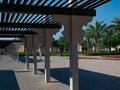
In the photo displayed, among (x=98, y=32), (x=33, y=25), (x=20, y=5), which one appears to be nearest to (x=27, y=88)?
(x=33, y=25)

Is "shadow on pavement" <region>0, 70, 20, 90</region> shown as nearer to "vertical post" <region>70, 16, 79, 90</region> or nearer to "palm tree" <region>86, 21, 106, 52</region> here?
"vertical post" <region>70, 16, 79, 90</region>

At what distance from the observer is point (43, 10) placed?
7.02 m

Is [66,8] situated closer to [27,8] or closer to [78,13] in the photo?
[78,13]

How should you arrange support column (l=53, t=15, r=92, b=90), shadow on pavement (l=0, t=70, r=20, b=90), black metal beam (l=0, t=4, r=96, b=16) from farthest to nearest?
shadow on pavement (l=0, t=70, r=20, b=90), support column (l=53, t=15, r=92, b=90), black metal beam (l=0, t=4, r=96, b=16)

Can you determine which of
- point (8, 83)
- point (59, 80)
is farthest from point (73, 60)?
point (8, 83)

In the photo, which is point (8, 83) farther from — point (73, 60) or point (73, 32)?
point (73, 32)

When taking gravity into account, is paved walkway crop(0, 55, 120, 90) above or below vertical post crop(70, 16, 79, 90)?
below

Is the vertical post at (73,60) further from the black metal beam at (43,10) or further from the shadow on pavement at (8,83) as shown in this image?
the shadow on pavement at (8,83)

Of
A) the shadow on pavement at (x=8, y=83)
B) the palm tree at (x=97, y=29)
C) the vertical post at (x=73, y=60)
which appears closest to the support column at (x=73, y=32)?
the vertical post at (x=73, y=60)

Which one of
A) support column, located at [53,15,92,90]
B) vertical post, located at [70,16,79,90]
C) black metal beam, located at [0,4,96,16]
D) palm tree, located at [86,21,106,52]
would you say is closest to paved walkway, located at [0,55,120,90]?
vertical post, located at [70,16,79,90]

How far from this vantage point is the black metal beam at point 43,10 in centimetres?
673

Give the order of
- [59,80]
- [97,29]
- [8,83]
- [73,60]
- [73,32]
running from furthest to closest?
1. [97,29]
2. [59,80]
3. [8,83]
4. [73,60]
5. [73,32]

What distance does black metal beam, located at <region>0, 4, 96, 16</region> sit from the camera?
673cm

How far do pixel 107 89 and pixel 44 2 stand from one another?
4.17 metres
